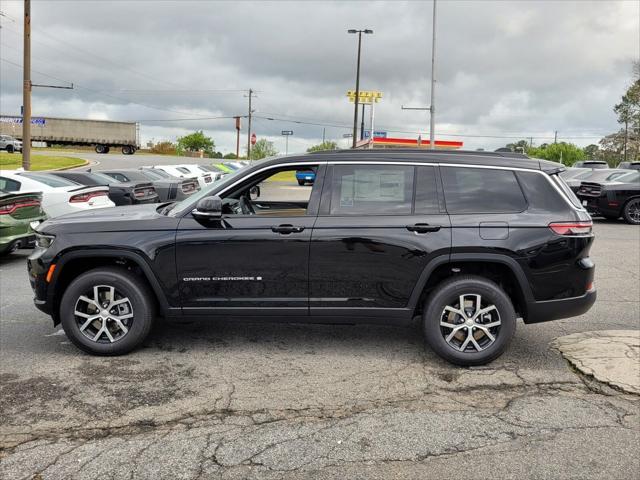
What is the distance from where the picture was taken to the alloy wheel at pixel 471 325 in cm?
465

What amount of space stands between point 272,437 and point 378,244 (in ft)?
5.94

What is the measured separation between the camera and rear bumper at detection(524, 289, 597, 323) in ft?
15.3

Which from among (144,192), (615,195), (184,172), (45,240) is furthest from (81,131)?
(45,240)

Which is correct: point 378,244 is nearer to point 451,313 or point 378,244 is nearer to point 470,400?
point 451,313

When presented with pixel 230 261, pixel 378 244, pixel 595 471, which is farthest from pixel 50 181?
pixel 595 471

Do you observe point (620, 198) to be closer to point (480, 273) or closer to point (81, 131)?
point (480, 273)

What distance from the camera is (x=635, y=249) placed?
37.5 feet

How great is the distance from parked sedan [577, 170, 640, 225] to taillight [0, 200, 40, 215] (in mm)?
14413

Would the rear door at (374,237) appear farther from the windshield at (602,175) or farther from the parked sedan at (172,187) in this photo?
the windshield at (602,175)

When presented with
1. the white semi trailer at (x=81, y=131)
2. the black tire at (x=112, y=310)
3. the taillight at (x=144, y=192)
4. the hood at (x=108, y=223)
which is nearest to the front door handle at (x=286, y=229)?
the hood at (x=108, y=223)

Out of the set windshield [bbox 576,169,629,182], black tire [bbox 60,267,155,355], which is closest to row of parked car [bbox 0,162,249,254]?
black tire [bbox 60,267,155,355]

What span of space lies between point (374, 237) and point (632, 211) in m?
14.5

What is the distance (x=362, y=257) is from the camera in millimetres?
4648

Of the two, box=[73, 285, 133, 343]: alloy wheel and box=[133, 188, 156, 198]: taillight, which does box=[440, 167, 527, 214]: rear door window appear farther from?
box=[133, 188, 156, 198]: taillight
